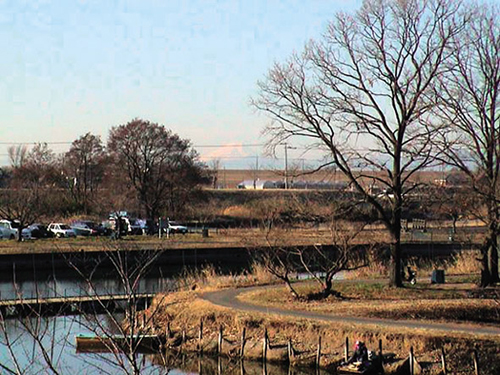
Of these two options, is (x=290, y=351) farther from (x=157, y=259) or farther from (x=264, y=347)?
(x=157, y=259)

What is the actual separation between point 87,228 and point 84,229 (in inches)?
29.9

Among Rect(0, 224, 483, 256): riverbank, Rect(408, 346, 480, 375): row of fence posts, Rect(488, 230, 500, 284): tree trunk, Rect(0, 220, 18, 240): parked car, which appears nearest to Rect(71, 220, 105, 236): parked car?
Rect(0, 224, 483, 256): riverbank

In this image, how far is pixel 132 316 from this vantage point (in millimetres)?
11789

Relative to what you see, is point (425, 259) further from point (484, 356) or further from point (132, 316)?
point (132, 316)

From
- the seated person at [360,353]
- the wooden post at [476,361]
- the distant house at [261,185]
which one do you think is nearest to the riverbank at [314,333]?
the wooden post at [476,361]

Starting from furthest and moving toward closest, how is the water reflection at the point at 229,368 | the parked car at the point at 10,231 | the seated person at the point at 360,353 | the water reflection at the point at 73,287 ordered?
1. the parked car at the point at 10,231
2. the water reflection at the point at 73,287
3. the water reflection at the point at 229,368
4. the seated person at the point at 360,353

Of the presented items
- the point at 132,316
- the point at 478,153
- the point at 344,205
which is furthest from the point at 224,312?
the point at 132,316

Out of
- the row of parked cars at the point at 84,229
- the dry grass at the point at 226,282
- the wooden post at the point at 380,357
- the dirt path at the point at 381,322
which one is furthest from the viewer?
the row of parked cars at the point at 84,229

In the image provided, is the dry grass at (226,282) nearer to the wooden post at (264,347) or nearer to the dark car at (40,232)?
the wooden post at (264,347)

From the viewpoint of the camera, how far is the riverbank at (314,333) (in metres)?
26.1

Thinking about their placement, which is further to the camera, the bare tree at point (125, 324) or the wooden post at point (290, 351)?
the wooden post at point (290, 351)

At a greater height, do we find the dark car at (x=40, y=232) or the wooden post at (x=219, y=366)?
the dark car at (x=40, y=232)

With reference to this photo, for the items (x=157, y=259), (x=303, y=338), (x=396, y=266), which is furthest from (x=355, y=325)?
(x=157, y=259)

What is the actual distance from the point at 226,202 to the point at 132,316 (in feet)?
311
